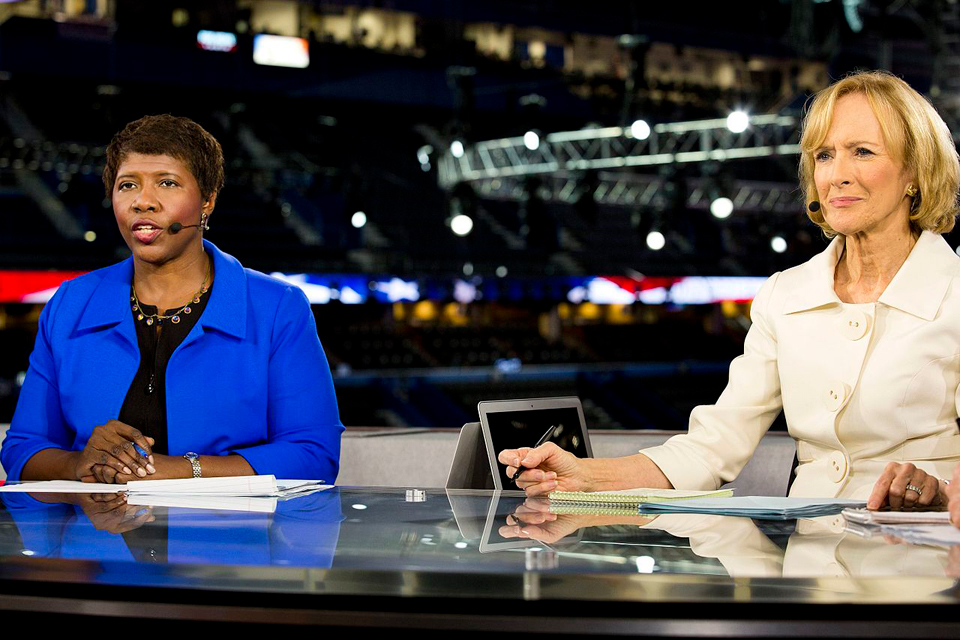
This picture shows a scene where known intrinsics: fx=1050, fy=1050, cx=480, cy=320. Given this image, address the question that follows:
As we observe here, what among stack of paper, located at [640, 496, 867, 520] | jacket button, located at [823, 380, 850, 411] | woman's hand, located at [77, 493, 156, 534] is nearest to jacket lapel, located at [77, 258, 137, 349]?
woman's hand, located at [77, 493, 156, 534]

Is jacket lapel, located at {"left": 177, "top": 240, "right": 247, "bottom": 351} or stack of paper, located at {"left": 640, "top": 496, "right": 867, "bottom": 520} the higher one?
jacket lapel, located at {"left": 177, "top": 240, "right": 247, "bottom": 351}

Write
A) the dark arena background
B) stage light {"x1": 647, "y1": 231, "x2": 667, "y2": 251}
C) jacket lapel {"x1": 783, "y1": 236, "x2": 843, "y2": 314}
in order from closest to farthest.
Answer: jacket lapel {"x1": 783, "y1": 236, "x2": 843, "y2": 314} < the dark arena background < stage light {"x1": 647, "y1": 231, "x2": 667, "y2": 251}

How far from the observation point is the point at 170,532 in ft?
3.15

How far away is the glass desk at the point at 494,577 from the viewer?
716 millimetres

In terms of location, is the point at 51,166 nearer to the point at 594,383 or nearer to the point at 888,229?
the point at 594,383

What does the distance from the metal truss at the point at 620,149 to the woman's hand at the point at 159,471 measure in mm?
8317

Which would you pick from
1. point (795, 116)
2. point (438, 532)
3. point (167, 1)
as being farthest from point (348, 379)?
point (438, 532)

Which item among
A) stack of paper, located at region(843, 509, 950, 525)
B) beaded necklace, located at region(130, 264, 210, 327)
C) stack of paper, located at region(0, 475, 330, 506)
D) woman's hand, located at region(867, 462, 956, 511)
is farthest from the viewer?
beaded necklace, located at region(130, 264, 210, 327)

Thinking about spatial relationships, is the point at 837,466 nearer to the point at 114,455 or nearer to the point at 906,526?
the point at 906,526

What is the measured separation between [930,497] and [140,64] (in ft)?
44.3

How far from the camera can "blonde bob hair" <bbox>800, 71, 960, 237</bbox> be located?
1421 mm

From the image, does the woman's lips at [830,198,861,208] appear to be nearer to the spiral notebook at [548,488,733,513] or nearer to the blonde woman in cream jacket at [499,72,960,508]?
the blonde woman in cream jacket at [499,72,960,508]

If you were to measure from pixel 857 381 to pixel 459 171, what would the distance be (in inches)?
376

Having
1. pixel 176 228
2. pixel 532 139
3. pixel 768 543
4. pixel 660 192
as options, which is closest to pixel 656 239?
pixel 660 192
